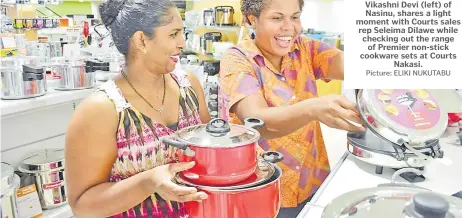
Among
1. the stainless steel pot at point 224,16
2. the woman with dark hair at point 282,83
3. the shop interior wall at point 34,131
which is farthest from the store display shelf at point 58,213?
the stainless steel pot at point 224,16

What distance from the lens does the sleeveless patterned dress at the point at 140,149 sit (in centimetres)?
129

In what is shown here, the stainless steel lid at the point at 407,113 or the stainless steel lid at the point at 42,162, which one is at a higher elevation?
the stainless steel lid at the point at 407,113

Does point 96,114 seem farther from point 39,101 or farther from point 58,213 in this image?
point 58,213

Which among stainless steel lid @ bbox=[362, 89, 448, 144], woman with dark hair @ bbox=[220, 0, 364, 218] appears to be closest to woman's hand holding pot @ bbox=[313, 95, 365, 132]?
stainless steel lid @ bbox=[362, 89, 448, 144]

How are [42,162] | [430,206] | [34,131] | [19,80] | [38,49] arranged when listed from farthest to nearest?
[38,49] → [34,131] → [42,162] → [19,80] → [430,206]

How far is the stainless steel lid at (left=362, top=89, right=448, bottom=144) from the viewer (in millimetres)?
1236

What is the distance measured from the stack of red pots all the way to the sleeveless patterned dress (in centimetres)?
30

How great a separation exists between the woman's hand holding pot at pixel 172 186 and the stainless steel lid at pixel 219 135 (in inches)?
2.4

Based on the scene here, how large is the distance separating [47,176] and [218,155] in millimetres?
1785

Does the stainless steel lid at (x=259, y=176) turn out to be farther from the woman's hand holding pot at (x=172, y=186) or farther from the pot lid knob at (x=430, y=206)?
the pot lid knob at (x=430, y=206)

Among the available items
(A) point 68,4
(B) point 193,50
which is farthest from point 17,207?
(A) point 68,4

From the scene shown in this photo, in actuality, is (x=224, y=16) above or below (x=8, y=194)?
above

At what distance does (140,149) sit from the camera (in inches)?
51.7

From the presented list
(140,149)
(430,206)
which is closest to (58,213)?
(140,149)
